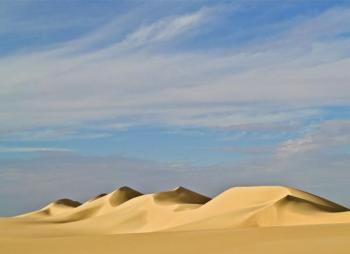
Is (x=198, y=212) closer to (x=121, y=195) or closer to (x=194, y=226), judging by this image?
(x=194, y=226)

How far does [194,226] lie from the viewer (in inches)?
1823

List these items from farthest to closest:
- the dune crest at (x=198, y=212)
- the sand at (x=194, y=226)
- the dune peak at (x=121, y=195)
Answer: the dune peak at (x=121, y=195), the dune crest at (x=198, y=212), the sand at (x=194, y=226)

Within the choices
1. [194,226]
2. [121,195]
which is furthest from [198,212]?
[121,195]

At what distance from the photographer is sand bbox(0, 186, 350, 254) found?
65.1ft

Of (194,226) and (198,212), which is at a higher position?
(198,212)

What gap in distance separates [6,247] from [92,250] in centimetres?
385

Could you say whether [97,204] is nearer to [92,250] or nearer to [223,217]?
[223,217]

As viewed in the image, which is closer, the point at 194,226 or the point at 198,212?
the point at 194,226

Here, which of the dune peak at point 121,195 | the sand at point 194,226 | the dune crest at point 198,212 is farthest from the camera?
the dune peak at point 121,195

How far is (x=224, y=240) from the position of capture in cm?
2111

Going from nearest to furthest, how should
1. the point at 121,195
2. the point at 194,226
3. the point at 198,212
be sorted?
the point at 194,226
the point at 198,212
the point at 121,195

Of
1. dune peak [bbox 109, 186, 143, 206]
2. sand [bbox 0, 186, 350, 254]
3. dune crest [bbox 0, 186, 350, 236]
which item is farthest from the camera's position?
dune peak [bbox 109, 186, 143, 206]

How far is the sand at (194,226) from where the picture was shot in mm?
19828

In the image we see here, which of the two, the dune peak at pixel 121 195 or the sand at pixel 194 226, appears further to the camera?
the dune peak at pixel 121 195
